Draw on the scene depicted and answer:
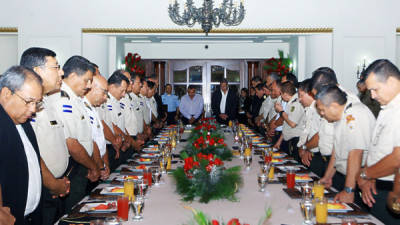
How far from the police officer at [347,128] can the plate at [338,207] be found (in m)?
0.41

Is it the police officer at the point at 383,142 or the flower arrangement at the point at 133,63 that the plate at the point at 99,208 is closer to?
the police officer at the point at 383,142

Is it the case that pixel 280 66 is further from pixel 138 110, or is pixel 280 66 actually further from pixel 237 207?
pixel 237 207

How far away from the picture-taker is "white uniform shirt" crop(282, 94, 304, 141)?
16.7 ft

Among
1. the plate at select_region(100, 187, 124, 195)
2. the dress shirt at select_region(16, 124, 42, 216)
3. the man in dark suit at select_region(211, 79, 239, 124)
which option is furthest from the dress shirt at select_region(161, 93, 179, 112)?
the dress shirt at select_region(16, 124, 42, 216)

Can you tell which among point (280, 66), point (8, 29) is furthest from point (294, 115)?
point (8, 29)

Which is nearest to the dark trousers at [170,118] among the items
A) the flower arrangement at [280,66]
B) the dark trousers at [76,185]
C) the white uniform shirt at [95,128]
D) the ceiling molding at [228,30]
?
the ceiling molding at [228,30]

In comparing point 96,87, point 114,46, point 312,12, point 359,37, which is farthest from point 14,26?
point 359,37

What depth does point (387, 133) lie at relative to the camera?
2.58 metres

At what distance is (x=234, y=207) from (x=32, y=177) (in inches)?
44.3

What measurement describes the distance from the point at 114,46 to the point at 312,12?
449 centimetres

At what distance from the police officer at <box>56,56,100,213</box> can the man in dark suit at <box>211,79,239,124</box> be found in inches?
211

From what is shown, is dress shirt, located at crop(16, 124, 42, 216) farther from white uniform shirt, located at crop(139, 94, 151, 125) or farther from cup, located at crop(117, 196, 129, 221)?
white uniform shirt, located at crop(139, 94, 151, 125)

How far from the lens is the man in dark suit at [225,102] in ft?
28.7

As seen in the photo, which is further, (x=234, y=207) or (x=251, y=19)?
(x=251, y=19)
